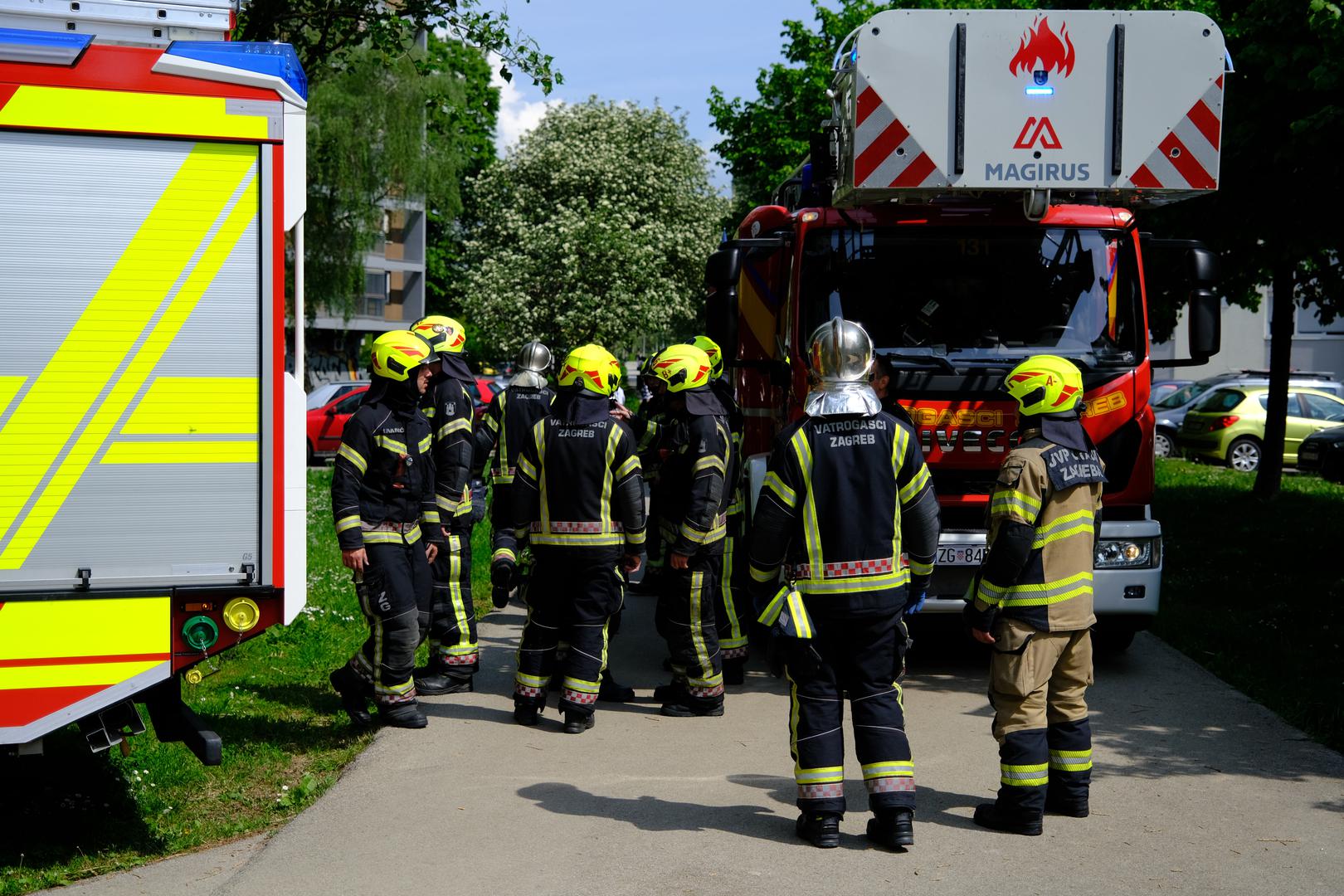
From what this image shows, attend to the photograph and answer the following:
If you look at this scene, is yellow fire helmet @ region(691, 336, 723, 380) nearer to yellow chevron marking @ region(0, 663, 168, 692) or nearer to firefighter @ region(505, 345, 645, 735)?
firefighter @ region(505, 345, 645, 735)

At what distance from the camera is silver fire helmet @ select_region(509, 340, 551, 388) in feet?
30.7

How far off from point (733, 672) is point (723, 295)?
236cm

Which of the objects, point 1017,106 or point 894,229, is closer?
point 1017,106

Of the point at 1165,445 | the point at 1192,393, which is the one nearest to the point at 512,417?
the point at 1165,445

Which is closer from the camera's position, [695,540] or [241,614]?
[241,614]

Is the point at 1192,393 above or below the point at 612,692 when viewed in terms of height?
above

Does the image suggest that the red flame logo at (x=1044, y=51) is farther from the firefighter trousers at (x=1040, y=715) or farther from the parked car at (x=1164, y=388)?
the parked car at (x=1164, y=388)

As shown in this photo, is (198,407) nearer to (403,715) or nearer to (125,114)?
(125,114)

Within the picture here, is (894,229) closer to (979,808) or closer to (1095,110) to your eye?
(1095,110)

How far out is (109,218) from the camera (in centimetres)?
488

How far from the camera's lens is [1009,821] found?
18.6 feet

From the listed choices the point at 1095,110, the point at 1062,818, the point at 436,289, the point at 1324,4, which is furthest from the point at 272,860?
the point at 436,289

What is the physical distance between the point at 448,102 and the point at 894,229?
8520 mm

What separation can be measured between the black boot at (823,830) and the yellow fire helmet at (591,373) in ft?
8.99
